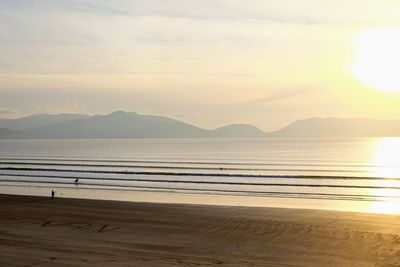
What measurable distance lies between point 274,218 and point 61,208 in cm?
792

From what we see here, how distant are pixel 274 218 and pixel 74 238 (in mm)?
6299

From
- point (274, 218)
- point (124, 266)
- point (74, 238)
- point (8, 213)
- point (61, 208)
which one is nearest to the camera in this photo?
point (124, 266)

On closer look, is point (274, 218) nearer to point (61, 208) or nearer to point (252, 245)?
point (252, 245)

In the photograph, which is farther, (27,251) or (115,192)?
(115,192)

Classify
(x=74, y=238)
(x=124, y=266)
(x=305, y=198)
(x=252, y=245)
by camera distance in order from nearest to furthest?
(x=124, y=266)
(x=252, y=245)
(x=74, y=238)
(x=305, y=198)

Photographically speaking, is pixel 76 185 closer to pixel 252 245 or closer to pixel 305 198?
pixel 305 198

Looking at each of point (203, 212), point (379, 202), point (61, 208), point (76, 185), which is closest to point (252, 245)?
point (203, 212)

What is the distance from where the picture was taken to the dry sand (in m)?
9.14

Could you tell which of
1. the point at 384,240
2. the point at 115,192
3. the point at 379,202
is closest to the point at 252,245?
the point at 384,240

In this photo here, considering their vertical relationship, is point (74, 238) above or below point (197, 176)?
below

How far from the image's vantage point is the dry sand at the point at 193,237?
9.14 m

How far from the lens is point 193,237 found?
38.3 feet

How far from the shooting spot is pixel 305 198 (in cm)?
2422

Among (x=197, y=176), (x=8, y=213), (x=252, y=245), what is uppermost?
(x=197, y=176)
